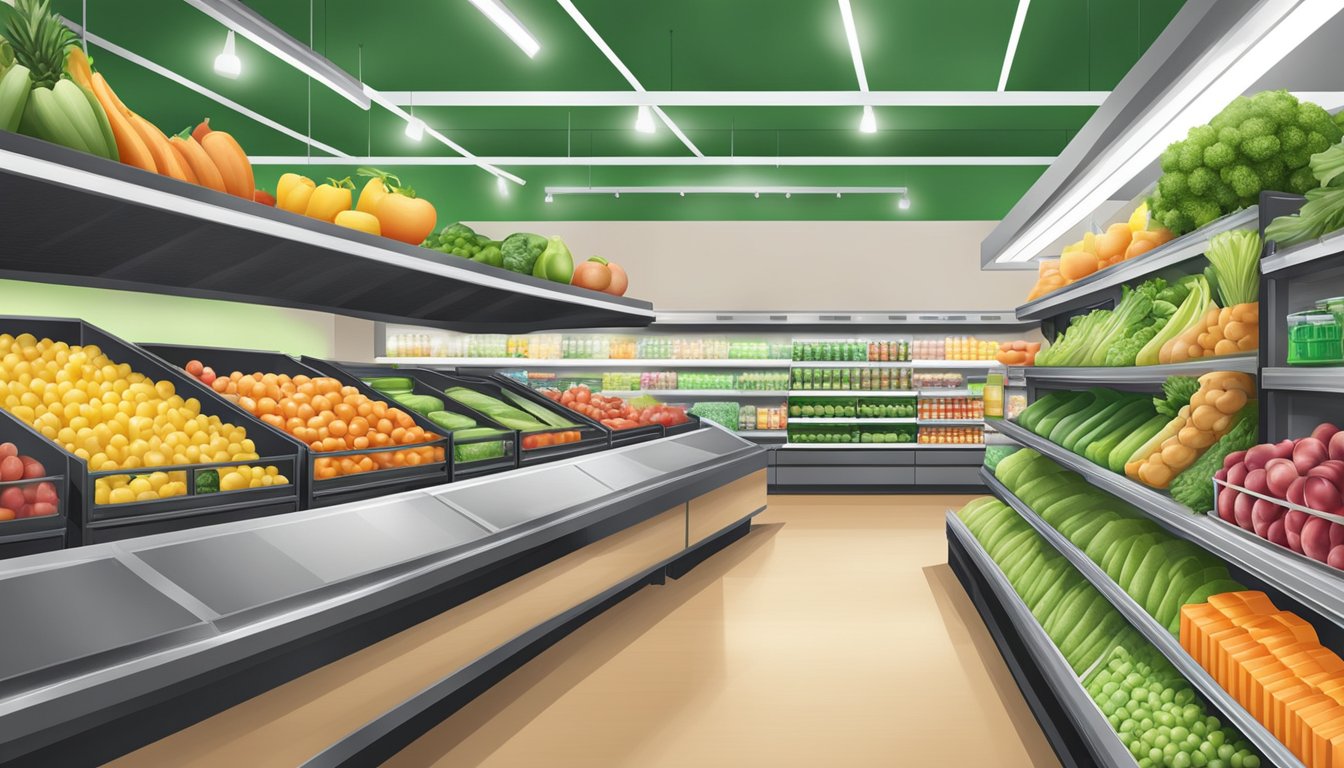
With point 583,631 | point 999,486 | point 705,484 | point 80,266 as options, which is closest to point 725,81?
point 705,484

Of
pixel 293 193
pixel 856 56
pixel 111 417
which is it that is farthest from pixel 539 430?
pixel 856 56

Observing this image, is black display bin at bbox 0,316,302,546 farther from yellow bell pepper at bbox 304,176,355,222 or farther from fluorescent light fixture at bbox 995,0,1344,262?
fluorescent light fixture at bbox 995,0,1344,262

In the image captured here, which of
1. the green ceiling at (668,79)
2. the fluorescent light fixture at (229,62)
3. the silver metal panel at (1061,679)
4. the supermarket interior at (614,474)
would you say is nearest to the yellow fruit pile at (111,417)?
the supermarket interior at (614,474)

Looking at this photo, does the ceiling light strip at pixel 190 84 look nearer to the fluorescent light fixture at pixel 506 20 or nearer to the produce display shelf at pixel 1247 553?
the fluorescent light fixture at pixel 506 20

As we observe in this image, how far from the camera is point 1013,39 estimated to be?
21.3 feet

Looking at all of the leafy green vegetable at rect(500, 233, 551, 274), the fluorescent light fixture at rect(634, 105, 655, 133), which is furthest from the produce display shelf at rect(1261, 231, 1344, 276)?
the fluorescent light fixture at rect(634, 105, 655, 133)

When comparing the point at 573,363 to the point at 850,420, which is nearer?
the point at 850,420

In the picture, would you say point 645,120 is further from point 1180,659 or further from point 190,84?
point 1180,659

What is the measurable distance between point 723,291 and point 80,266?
24.9 ft

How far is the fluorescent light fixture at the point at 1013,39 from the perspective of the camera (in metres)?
5.98

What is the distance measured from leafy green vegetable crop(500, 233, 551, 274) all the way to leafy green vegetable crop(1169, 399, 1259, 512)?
9.64 feet

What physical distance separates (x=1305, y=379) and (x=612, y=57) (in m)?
6.15

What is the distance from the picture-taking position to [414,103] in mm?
8031

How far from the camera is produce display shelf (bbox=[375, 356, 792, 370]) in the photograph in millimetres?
9273
